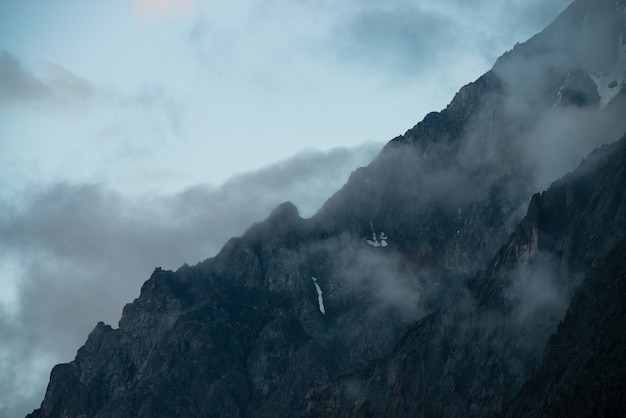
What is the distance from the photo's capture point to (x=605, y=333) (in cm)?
19775

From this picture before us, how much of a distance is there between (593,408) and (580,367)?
13587 mm

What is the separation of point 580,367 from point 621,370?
15263 mm

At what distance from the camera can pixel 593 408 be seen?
18712 cm

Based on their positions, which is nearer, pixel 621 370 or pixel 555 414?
pixel 621 370

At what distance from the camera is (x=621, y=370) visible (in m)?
185

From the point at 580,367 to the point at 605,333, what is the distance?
27.1 feet

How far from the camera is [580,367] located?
200 m

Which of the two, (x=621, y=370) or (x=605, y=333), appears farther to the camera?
(x=605, y=333)

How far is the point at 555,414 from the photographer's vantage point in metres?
199

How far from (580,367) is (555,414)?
10291mm

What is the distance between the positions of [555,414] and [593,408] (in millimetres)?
12811

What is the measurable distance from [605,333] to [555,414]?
1835 centimetres

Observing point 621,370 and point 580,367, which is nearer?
point 621,370

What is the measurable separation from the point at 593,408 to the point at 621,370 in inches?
347
